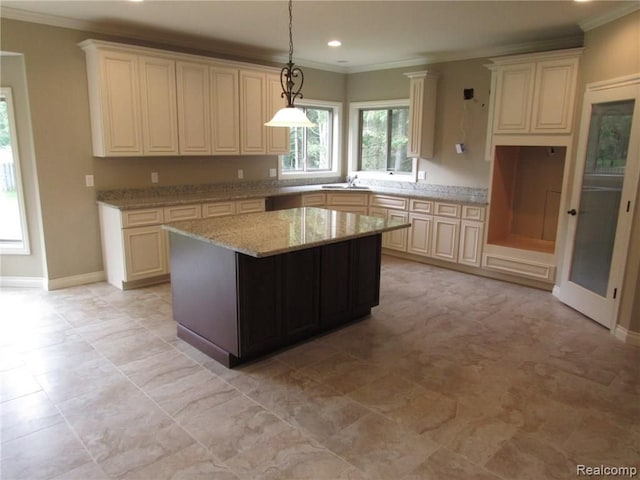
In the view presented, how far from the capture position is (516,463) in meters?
2.24

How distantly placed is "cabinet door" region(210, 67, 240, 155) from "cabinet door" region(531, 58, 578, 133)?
339 centimetres

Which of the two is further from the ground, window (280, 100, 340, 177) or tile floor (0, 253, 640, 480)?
window (280, 100, 340, 177)

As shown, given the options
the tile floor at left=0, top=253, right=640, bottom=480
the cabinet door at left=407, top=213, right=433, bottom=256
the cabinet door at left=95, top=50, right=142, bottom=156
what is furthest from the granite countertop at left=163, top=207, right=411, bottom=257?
the cabinet door at left=407, top=213, right=433, bottom=256

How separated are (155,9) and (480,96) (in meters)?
3.83

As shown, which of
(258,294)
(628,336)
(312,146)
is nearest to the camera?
(258,294)

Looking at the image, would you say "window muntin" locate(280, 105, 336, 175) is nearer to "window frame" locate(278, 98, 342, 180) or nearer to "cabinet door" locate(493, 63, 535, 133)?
"window frame" locate(278, 98, 342, 180)

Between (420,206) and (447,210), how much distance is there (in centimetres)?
39

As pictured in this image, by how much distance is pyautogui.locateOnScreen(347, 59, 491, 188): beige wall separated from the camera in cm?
564

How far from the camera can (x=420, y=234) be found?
5957mm

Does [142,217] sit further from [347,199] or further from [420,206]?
[420,206]

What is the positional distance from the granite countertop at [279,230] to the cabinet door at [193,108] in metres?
1.79

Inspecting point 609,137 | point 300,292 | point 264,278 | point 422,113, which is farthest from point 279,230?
point 422,113

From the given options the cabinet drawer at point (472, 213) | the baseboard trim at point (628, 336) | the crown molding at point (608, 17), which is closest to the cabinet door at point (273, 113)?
the cabinet drawer at point (472, 213)

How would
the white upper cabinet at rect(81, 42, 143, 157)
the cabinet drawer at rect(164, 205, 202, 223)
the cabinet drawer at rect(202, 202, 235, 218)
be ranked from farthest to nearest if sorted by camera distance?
the cabinet drawer at rect(202, 202, 235, 218) → the cabinet drawer at rect(164, 205, 202, 223) → the white upper cabinet at rect(81, 42, 143, 157)
